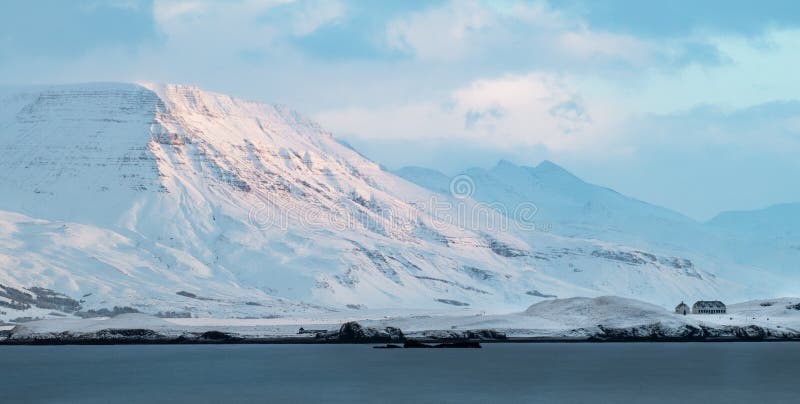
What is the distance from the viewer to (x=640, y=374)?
570ft

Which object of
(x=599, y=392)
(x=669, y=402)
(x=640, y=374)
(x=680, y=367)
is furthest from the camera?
(x=680, y=367)

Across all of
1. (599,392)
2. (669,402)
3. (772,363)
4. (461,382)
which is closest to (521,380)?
(461,382)

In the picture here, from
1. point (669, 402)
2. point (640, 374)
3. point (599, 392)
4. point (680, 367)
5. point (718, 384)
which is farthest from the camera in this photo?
point (680, 367)

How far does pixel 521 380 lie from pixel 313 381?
81.3ft

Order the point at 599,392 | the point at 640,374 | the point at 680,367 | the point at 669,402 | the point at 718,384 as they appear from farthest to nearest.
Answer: the point at 680,367 < the point at 640,374 < the point at 718,384 < the point at 599,392 < the point at 669,402

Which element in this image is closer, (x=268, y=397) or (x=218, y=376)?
(x=268, y=397)

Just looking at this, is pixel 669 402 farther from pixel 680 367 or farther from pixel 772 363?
pixel 772 363

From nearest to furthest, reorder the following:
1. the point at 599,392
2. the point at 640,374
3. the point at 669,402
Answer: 1. the point at 669,402
2. the point at 599,392
3. the point at 640,374

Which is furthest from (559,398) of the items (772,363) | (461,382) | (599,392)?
(772,363)

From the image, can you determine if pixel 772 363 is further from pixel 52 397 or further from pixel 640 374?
pixel 52 397

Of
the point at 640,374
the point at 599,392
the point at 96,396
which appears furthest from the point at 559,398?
the point at 96,396

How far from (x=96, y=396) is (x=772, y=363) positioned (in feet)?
323

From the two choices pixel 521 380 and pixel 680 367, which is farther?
pixel 680 367

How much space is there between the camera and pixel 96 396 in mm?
143875
